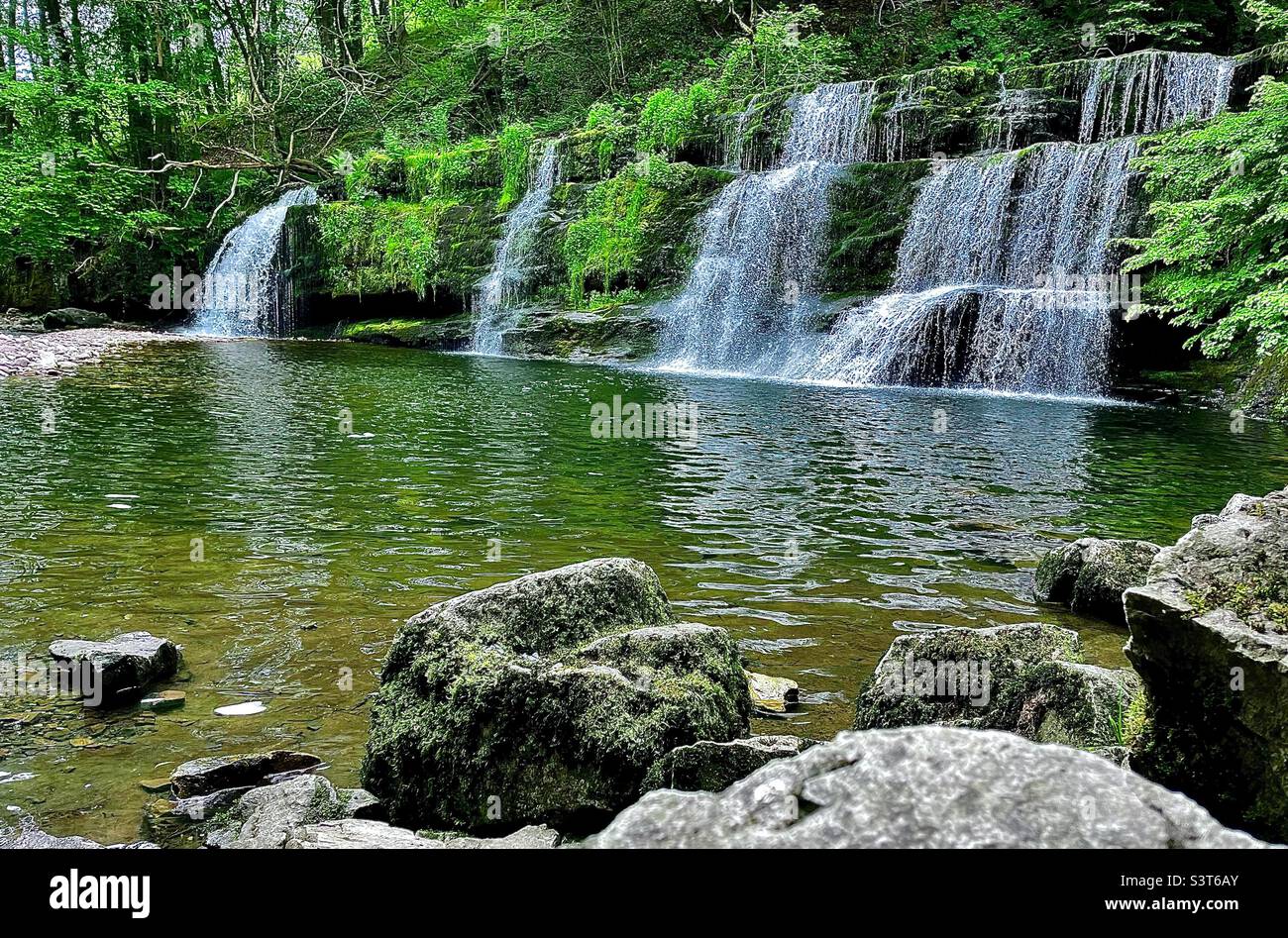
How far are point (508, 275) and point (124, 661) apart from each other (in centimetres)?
2567

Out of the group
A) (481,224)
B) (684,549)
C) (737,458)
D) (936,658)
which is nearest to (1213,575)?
(936,658)

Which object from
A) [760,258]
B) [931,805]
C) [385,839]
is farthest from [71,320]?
[931,805]

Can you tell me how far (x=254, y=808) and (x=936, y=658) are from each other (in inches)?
120

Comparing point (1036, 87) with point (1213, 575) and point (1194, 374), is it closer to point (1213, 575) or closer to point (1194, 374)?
point (1194, 374)

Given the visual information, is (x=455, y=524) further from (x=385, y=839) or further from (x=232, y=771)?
(x=385, y=839)

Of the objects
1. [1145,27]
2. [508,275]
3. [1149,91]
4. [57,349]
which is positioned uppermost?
[1145,27]

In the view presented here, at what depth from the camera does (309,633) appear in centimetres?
581

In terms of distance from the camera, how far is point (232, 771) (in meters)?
3.98

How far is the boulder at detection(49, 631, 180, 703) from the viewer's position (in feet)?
15.9

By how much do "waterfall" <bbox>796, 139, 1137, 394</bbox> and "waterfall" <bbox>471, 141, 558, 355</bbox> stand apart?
1082cm

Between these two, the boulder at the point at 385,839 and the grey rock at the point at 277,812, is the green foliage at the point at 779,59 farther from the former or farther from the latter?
the boulder at the point at 385,839

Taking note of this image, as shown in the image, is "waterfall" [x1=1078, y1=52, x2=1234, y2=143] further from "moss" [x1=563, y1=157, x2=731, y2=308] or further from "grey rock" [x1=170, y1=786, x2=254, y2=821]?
"grey rock" [x1=170, y1=786, x2=254, y2=821]

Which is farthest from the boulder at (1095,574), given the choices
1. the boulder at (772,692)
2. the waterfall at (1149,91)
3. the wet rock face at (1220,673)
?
the waterfall at (1149,91)

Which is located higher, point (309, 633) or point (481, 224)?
point (481, 224)
